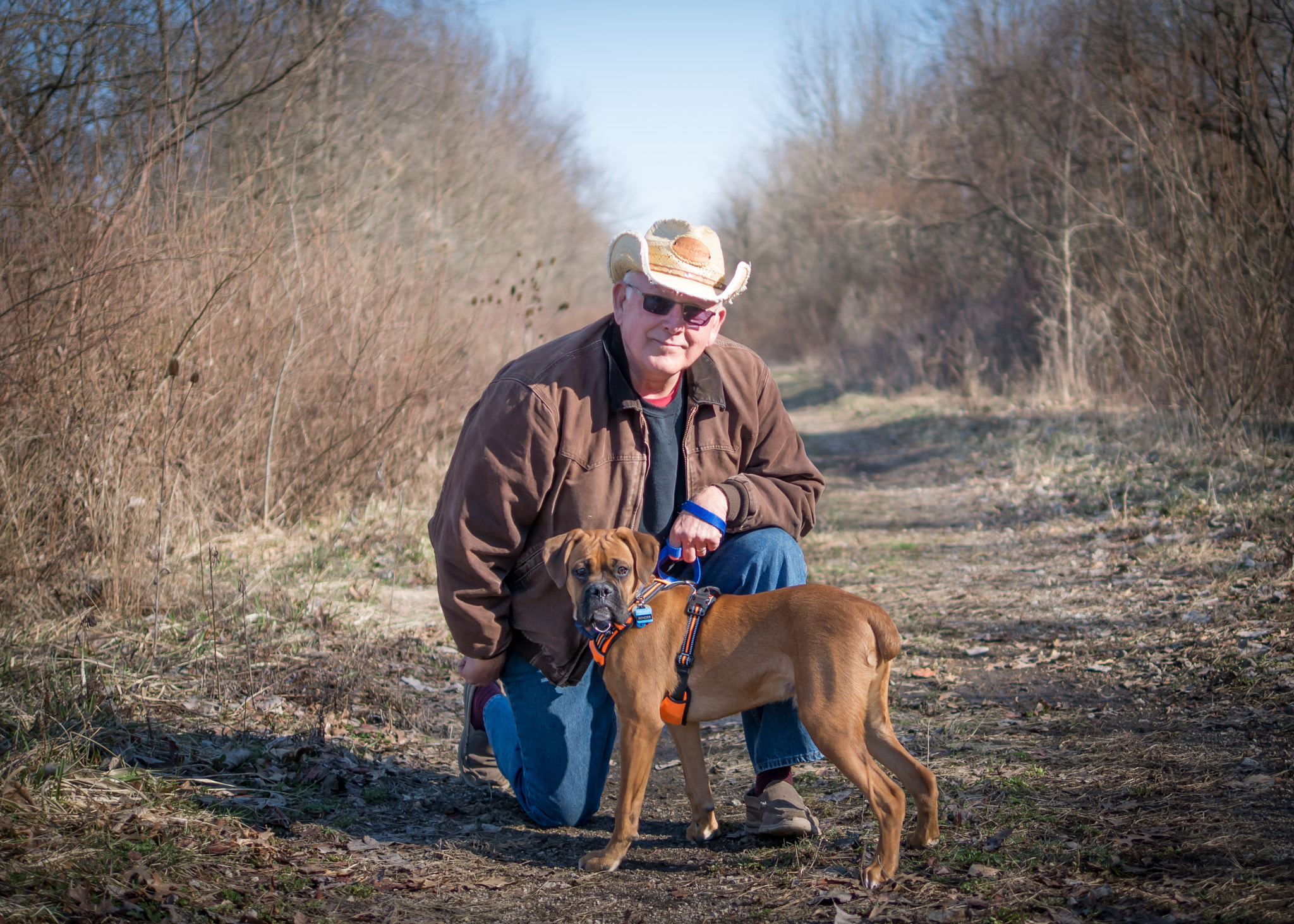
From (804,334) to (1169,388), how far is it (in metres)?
29.5

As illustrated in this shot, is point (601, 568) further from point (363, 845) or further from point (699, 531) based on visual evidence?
point (363, 845)

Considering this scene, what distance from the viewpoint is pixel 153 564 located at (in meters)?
5.75

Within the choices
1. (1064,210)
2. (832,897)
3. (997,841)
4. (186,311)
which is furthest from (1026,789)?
(1064,210)

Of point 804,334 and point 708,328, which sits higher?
point 804,334

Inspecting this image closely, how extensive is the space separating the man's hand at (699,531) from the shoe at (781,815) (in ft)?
3.10

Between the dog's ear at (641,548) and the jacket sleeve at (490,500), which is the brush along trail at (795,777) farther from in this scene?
the dog's ear at (641,548)

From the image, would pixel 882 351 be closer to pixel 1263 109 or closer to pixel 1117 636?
pixel 1263 109

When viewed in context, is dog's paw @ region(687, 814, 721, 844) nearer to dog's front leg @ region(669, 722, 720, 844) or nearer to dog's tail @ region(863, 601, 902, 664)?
dog's front leg @ region(669, 722, 720, 844)

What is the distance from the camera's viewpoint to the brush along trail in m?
2.98

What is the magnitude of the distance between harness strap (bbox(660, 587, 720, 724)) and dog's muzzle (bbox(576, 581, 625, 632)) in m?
0.27

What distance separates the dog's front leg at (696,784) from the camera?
366cm

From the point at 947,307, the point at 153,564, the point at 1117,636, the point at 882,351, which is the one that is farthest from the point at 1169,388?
the point at 882,351

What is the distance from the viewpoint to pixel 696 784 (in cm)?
366

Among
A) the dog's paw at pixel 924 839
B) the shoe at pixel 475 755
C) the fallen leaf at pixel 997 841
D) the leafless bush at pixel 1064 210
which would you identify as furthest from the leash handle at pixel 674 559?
the leafless bush at pixel 1064 210
